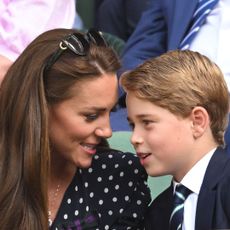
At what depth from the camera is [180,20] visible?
3.22 metres

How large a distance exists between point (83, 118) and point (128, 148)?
1.57ft

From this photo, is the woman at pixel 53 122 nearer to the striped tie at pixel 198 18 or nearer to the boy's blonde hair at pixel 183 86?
the boy's blonde hair at pixel 183 86

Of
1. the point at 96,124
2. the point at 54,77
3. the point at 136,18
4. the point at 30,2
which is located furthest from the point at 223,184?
the point at 136,18

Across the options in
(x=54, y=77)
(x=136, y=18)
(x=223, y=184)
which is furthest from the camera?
(x=136, y=18)

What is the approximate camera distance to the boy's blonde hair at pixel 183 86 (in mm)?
2191

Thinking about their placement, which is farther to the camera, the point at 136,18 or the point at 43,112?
the point at 136,18

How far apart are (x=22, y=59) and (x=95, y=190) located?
463mm

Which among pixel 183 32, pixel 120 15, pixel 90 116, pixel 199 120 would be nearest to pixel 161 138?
pixel 199 120

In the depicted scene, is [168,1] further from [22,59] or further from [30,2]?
[22,59]

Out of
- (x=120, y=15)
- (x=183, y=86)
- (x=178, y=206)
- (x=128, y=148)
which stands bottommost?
(x=120, y=15)

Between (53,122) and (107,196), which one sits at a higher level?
(53,122)

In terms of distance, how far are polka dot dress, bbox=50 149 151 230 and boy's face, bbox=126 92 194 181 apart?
189 mm

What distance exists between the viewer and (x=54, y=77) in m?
2.25

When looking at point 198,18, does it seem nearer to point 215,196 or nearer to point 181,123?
point 181,123
